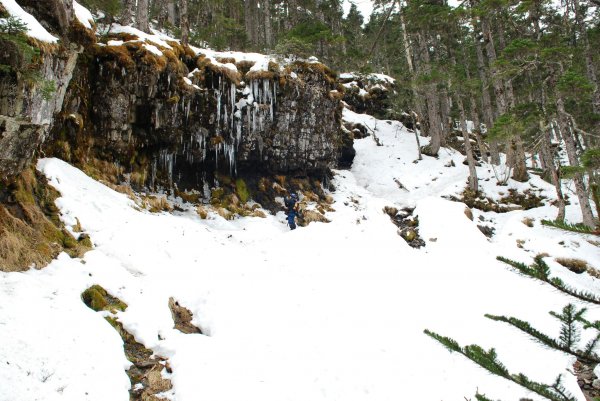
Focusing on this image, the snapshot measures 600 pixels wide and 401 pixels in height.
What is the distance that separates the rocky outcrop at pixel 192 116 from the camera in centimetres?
1304

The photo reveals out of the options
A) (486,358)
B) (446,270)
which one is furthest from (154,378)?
(446,270)

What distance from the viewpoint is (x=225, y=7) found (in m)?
34.0

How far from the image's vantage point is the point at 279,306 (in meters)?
8.82

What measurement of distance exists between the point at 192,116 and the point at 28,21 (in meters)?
8.55

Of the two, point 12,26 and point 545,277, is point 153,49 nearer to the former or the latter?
point 12,26

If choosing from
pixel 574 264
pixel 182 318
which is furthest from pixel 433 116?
pixel 182 318

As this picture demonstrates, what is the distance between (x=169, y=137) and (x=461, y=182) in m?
16.9

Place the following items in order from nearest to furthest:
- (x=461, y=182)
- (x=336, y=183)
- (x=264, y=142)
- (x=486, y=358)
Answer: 1. (x=486, y=358)
2. (x=264, y=142)
3. (x=461, y=182)
4. (x=336, y=183)

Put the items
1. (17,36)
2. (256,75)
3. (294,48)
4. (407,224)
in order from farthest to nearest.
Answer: (294,48), (256,75), (407,224), (17,36)

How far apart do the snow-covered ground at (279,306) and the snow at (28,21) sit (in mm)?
3704

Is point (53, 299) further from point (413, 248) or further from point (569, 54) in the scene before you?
point (569, 54)

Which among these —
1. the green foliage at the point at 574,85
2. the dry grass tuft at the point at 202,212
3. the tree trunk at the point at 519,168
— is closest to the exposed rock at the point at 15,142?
the dry grass tuft at the point at 202,212

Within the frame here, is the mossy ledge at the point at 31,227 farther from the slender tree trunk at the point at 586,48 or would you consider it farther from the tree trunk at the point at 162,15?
the tree trunk at the point at 162,15

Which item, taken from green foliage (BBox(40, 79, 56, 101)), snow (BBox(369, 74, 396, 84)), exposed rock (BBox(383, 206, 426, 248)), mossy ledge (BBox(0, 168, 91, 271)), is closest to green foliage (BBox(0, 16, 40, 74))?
green foliage (BBox(40, 79, 56, 101))
